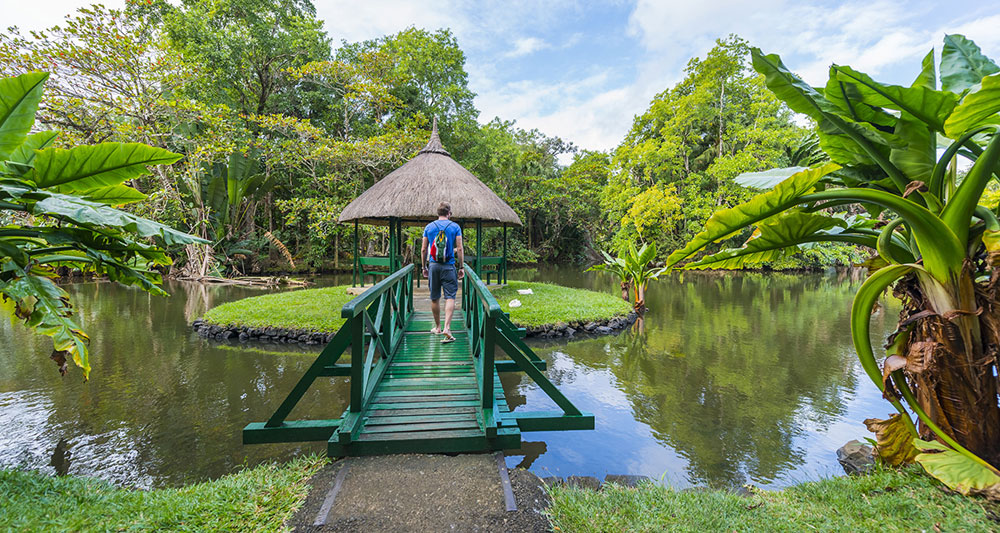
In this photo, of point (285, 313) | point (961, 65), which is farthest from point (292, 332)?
point (961, 65)

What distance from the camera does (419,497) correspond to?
2076 mm

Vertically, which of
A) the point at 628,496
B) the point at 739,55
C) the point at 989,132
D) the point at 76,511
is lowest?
the point at 628,496

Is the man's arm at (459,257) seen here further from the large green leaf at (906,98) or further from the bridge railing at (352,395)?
the large green leaf at (906,98)

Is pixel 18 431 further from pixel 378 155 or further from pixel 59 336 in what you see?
pixel 378 155

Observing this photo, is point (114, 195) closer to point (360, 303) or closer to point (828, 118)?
point (360, 303)

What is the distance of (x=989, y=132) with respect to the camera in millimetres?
2156

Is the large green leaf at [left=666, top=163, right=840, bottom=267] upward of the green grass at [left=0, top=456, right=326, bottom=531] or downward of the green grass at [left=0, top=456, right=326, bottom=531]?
upward

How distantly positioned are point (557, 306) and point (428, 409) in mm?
6131

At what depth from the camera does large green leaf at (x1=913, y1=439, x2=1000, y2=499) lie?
1.92m

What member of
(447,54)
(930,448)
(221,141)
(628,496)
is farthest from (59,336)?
(447,54)

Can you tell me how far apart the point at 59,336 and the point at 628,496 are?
3.29 metres

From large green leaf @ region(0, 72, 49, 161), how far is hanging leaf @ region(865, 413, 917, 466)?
5306 mm

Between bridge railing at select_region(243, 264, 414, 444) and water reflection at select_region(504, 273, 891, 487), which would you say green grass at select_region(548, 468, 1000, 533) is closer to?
water reflection at select_region(504, 273, 891, 487)

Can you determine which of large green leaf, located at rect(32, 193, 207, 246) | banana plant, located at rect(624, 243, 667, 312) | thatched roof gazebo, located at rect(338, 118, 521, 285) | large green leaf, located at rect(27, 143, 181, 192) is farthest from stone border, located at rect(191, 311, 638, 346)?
large green leaf, located at rect(32, 193, 207, 246)
